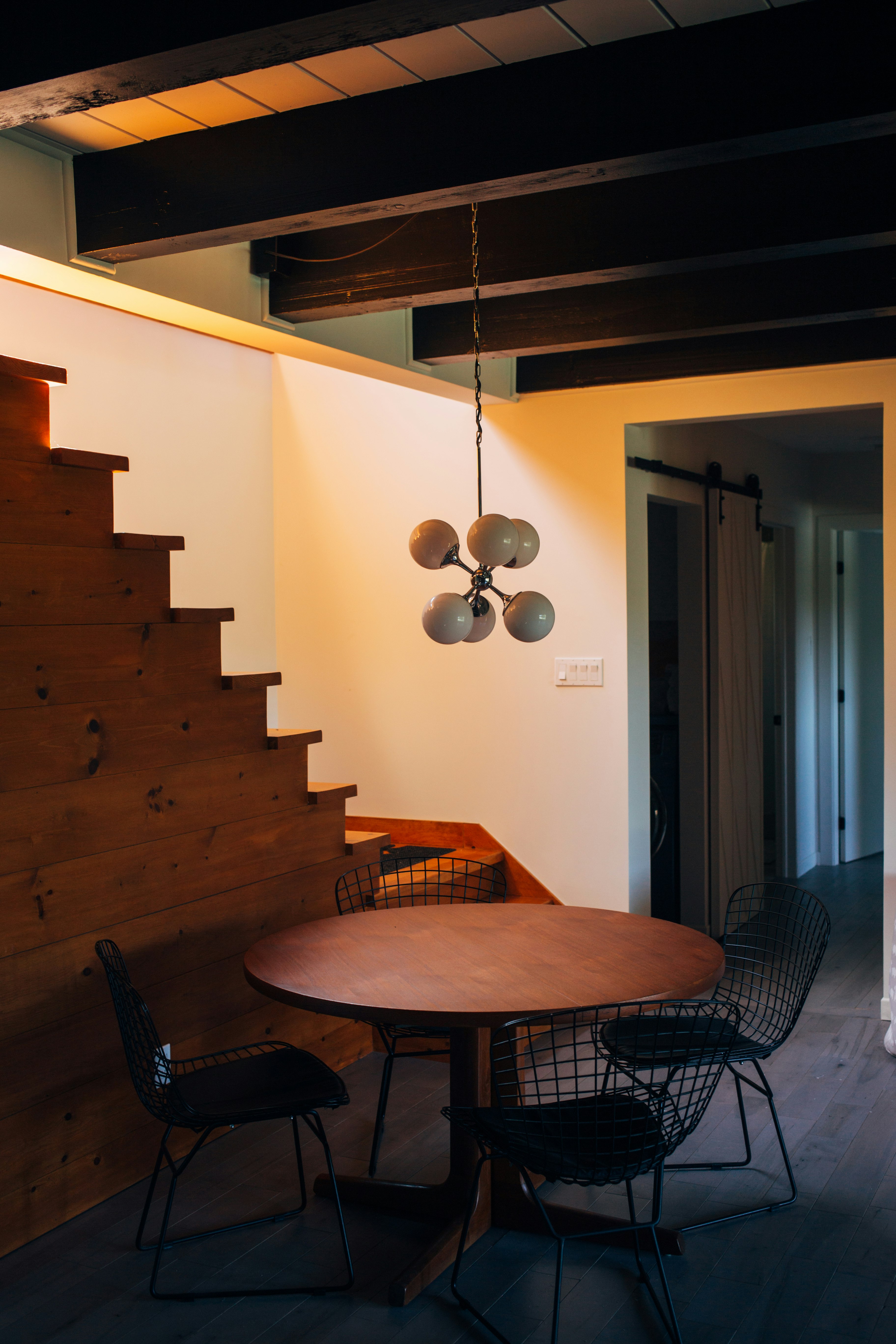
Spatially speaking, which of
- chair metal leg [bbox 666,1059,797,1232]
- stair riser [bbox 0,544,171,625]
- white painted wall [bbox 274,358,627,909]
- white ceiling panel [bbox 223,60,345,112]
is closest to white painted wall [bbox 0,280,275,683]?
white painted wall [bbox 274,358,627,909]

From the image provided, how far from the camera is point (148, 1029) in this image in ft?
8.44

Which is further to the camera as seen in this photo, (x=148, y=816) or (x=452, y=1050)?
(x=148, y=816)

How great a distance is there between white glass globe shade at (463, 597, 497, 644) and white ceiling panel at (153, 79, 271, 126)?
131 centimetres

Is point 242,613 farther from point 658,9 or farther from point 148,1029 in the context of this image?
point 658,9

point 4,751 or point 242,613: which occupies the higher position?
point 242,613

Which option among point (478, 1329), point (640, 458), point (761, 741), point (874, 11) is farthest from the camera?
point (761, 741)

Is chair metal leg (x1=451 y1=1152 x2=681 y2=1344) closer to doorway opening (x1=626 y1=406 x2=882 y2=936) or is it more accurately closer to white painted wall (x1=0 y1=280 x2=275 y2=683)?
doorway opening (x1=626 y1=406 x2=882 y2=936)

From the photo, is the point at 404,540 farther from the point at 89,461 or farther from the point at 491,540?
the point at 491,540

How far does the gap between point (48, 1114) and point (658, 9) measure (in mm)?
2931

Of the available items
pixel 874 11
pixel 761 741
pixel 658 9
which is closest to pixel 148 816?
pixel 658 9

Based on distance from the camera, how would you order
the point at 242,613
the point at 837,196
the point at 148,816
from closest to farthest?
1. the point at 837,196
2. the point at 148,816
3. the point at 242,613

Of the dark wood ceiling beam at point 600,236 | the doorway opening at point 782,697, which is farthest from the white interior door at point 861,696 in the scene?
the dark wood ceiling beam at point 600,236

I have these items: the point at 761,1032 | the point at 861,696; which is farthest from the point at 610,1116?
the point at 861,696

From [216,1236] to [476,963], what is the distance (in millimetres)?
977
